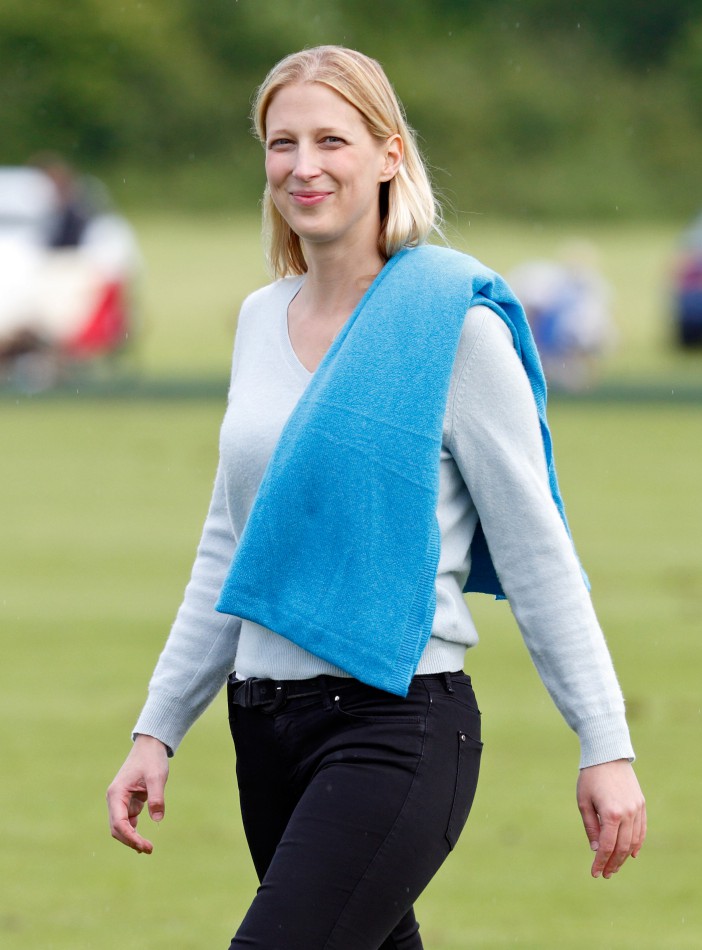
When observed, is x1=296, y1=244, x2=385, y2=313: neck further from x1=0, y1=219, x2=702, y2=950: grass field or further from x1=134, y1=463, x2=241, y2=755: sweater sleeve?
x1=0, y1=219, x2=702, y2=950: grass field

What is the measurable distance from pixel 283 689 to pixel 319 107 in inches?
36.3

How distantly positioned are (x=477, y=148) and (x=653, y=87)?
8329mm

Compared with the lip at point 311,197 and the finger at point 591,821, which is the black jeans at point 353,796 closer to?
the finger at point 591,821

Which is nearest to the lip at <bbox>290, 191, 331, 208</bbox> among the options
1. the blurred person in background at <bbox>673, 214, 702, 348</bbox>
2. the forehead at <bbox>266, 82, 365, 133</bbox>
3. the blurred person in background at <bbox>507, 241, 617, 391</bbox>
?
the forehead at <bbox>266, 82, 365, 133</bbox>

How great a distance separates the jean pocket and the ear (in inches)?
35.6

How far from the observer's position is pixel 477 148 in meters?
64.8

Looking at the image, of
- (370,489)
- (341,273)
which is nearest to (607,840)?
(370,489)

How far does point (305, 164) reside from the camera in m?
3.21

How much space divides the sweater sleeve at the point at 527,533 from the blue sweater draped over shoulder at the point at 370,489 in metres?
0.05

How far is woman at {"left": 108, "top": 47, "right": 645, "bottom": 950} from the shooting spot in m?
3.00

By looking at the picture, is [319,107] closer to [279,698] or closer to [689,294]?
[279,698]

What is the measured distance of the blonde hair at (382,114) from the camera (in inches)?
127

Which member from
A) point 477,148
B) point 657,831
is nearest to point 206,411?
point 657,831

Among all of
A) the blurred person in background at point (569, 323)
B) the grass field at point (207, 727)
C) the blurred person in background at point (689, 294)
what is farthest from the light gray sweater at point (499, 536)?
the blurred person in background at point (689, 294)
